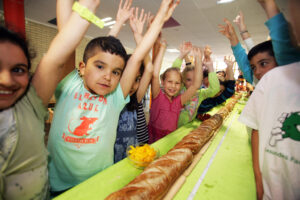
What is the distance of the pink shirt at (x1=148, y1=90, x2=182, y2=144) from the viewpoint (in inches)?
76.4

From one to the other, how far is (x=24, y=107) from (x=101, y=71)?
48 cm

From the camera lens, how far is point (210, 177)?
100 centimetres

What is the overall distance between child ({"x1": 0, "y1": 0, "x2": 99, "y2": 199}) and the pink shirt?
1.37 meters

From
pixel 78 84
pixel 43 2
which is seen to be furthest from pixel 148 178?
pixel 43 2

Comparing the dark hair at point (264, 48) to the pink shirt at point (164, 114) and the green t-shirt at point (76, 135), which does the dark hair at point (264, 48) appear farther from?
the green t-shirt at point (76, 135)

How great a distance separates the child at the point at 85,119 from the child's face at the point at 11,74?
365mm

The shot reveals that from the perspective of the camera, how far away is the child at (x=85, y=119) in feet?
3.22

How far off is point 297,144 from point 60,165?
56.3 inches

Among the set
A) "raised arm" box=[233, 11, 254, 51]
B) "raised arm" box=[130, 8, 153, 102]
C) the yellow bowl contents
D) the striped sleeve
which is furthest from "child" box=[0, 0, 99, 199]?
"raised arm" box=[233, 11, 254, 51]

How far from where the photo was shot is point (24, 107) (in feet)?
2.25

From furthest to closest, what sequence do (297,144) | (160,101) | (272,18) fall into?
(160,101) → (272,18) → (297,144)

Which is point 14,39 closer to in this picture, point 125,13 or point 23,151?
point 23,151

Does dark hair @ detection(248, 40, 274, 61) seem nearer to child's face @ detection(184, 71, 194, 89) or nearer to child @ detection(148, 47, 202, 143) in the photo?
child @ detection(148, 47, 202, 143)

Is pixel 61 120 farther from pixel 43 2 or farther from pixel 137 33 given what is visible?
pixel 43 2
